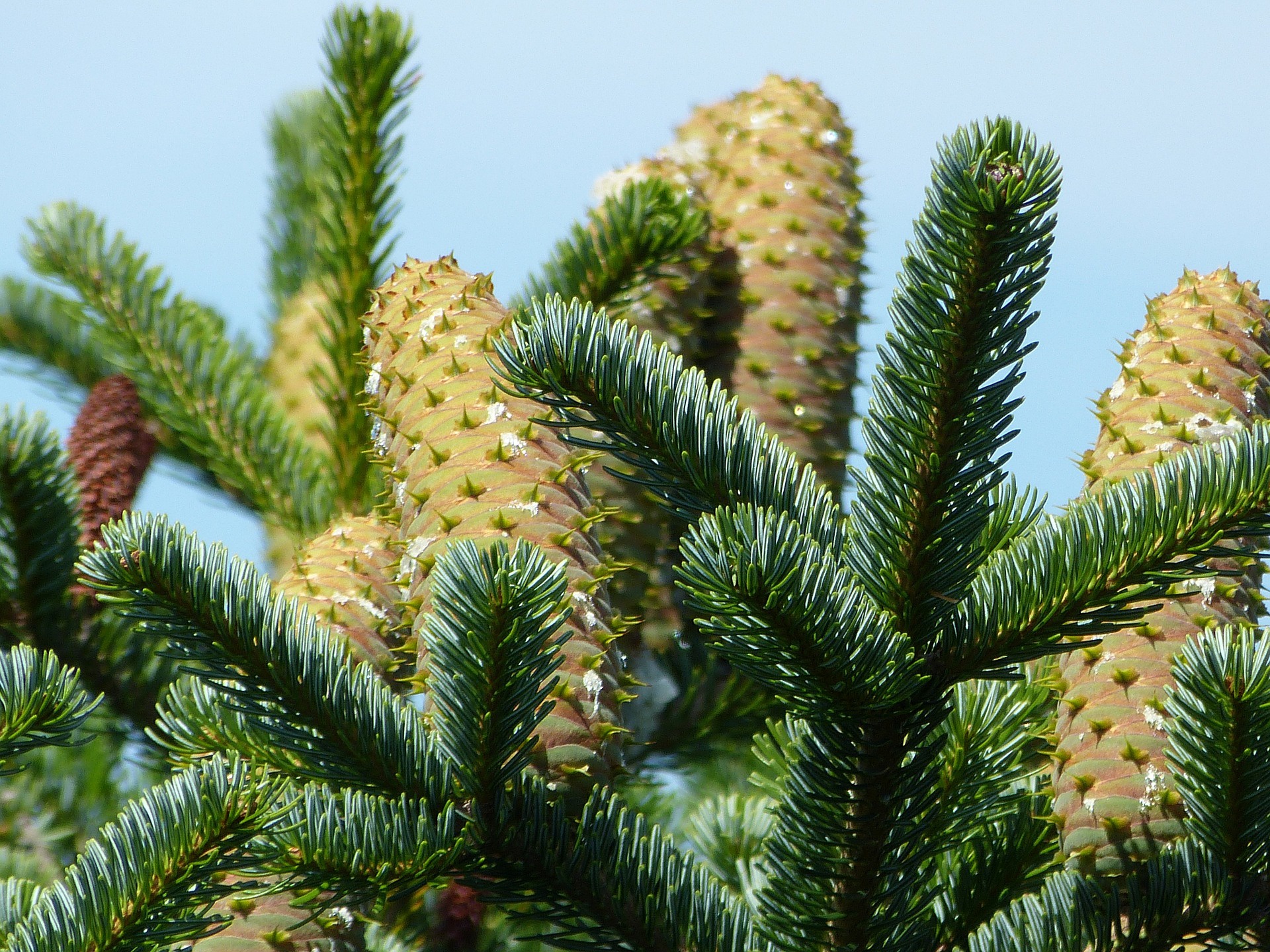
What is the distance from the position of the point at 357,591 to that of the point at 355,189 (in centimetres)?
79

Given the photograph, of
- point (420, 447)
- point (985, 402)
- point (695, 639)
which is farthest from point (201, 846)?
point (695, 639)

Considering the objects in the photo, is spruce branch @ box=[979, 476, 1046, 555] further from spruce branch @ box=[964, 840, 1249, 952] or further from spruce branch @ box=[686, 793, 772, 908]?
spruce branch @ box=[686, 793, 772, 908]

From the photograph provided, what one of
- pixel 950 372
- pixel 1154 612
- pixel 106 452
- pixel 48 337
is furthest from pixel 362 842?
pixel 48 337

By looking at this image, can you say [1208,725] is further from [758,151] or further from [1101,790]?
[758,151]

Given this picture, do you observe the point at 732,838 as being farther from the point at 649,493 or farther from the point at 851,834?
the point at 851,834

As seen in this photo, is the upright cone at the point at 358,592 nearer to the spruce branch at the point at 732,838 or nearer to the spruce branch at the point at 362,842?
the spruce branch at the point at 362,842

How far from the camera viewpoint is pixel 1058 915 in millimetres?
919

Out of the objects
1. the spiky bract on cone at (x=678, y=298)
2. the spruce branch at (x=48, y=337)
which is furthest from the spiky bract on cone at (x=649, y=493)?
the spruce branch at (x=48, y=337)

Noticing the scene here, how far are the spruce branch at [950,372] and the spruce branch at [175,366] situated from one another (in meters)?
1.19

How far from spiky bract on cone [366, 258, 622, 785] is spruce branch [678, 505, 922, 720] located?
8.2 inches

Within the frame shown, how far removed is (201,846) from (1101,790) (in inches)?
28.3

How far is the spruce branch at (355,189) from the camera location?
5.39 ft

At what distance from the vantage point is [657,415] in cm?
80

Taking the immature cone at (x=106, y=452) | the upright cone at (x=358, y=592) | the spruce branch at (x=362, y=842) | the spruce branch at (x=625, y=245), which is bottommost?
the spruce branch at (x=362, y=842)
